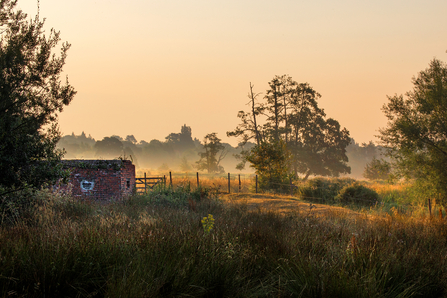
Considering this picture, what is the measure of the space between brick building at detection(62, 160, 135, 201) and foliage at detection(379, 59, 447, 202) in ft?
48.9

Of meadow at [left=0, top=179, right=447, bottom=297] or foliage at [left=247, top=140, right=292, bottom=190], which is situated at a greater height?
foliage at [left=247, top=140, right=292, bottom=190]

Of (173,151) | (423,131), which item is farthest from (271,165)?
(173,151)

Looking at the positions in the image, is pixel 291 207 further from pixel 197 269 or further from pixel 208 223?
pixel 197 269

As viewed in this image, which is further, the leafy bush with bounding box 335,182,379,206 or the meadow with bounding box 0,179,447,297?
the leafy bush with bounding box 335,182,379,206

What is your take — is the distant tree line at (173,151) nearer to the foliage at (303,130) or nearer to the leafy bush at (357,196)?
the foliage at (303,130)

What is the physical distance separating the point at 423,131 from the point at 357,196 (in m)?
5.16

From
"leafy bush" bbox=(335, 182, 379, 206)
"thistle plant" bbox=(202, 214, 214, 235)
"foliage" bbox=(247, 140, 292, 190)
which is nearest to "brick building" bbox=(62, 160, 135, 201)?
"foliage" bbox=(247, 140, 292, 190)

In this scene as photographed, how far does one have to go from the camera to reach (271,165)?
2352cm

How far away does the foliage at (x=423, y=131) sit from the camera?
16.4 m

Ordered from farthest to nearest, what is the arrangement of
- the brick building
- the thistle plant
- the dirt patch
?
1. the brick building
2. the dirt patch
3. the thistle plant

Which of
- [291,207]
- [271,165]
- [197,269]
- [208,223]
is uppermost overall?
[271,165]

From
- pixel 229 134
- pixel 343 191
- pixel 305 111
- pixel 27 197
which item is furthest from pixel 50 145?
pixel 305 111

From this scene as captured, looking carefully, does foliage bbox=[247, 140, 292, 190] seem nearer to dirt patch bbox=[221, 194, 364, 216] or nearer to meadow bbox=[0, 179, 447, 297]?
dirt patch bbox=[221, 194, 364, 216]

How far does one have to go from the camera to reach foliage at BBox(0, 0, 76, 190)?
7.89m
